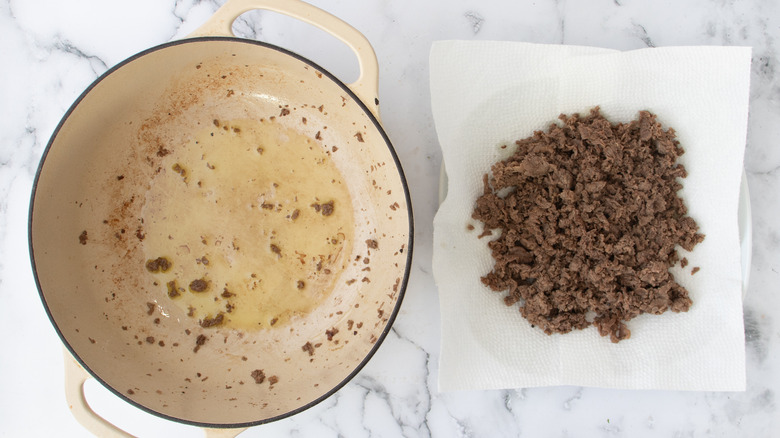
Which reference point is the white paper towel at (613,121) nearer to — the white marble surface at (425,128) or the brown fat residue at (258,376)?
the white marble surface at (425,128)

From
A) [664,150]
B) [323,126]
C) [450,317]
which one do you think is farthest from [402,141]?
[664,150]

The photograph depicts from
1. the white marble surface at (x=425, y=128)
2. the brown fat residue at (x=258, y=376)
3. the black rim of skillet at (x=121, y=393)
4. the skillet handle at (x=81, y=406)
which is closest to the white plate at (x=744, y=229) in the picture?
the white marble surface at (x=425, y=128)

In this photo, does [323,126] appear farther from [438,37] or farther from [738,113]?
[738,113]

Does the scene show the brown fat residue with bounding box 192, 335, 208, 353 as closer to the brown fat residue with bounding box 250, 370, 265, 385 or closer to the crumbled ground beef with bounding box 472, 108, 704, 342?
the brown fat residue with bounding box 250, 370, 265, 385

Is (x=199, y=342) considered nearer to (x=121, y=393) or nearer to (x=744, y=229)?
(x=121, y=393)

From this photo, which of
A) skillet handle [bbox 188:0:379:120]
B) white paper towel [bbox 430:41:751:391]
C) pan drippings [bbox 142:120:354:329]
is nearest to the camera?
skillet handle [bbox 188:0:379:120]

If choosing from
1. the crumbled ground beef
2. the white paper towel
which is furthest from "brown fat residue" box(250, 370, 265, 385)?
the crumbled ground beef

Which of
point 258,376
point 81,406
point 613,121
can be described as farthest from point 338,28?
point 81,406
